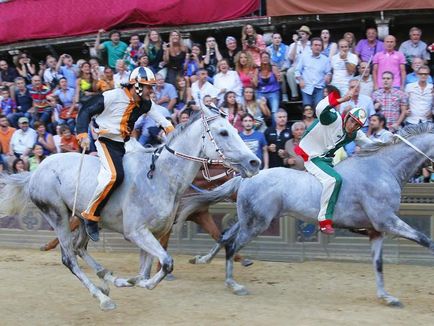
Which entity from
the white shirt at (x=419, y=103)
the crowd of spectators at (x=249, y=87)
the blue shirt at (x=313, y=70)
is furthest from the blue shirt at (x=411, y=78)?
the blue shirt at (x=313, y=70)

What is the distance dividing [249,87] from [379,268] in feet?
15.9

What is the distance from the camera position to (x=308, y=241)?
1057 centimetres

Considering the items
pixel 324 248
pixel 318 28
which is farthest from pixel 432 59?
pixel 324 248

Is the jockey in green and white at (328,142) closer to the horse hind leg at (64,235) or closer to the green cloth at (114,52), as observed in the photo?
the horse hind leg at (64,235)

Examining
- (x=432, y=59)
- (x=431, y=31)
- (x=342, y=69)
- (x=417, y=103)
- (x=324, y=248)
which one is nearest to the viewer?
(x=324, y=248)

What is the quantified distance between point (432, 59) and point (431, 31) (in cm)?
118

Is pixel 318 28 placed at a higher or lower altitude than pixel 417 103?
higher

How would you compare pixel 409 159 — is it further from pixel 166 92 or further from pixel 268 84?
pixel 166 92

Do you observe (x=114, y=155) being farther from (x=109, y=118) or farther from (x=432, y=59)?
(x=432, y=59)

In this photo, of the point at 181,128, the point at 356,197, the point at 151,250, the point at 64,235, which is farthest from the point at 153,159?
the point at 356,197

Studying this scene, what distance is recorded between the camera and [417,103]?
11.2 m

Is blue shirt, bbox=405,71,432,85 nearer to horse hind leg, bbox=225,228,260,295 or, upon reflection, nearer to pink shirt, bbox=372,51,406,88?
pink shirt, bbox=372,51,406,88

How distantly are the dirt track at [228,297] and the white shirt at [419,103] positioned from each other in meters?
2.45

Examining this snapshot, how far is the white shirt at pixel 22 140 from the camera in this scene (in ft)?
44.5
